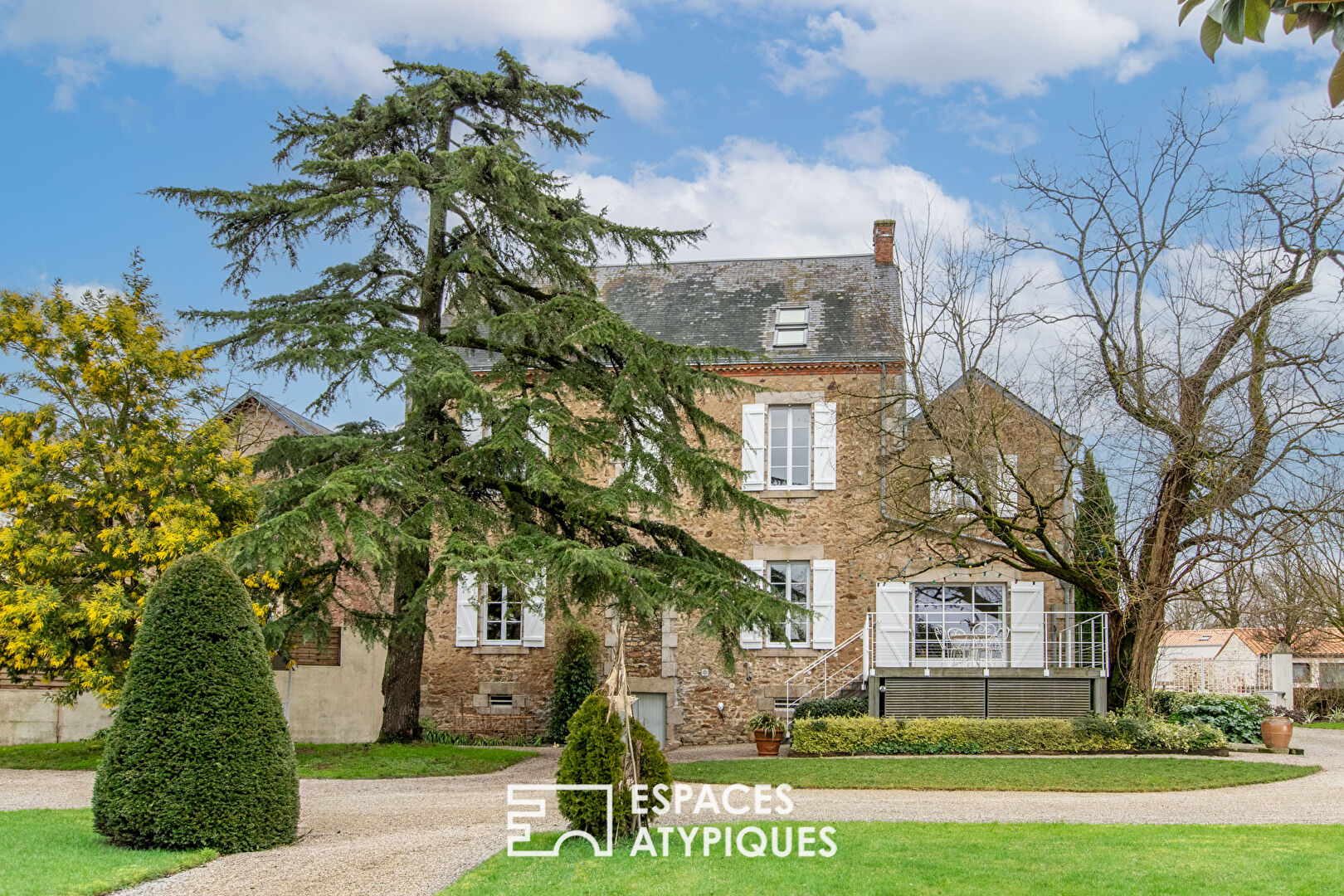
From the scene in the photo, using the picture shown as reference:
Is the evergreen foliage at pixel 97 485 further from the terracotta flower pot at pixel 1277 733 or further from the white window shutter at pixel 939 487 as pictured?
the terracotta flower pot at pixel 1277 733

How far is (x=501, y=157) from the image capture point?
14.0m

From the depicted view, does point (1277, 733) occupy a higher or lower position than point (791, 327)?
lower

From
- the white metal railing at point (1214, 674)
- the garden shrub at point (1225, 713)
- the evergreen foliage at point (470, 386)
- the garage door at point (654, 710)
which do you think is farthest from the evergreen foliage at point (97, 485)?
the white metal railing at point (1214, 674)

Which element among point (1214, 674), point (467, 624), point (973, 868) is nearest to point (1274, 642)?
point (1214, 674)

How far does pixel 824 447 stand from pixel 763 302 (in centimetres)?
366

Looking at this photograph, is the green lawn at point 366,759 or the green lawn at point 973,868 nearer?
the green lawn at point 973,868

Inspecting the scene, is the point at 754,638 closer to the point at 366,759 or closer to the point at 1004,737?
the point at 1004,737

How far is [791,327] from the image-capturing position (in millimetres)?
20594

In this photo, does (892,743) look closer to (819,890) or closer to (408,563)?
(408,563)

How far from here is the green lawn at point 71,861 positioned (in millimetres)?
7043

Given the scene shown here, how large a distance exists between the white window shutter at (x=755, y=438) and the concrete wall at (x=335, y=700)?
7694 mm

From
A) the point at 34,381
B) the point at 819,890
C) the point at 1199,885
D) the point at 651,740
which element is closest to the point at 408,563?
the point at 34,381

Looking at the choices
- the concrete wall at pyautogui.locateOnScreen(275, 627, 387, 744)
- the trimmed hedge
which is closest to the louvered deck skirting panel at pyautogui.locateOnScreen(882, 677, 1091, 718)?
the trimmed hedge

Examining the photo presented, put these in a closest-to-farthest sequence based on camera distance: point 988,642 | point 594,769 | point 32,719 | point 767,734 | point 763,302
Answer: point 594,769 < point 767,734 < point 988,642 < point 32,719 < point 763,302
